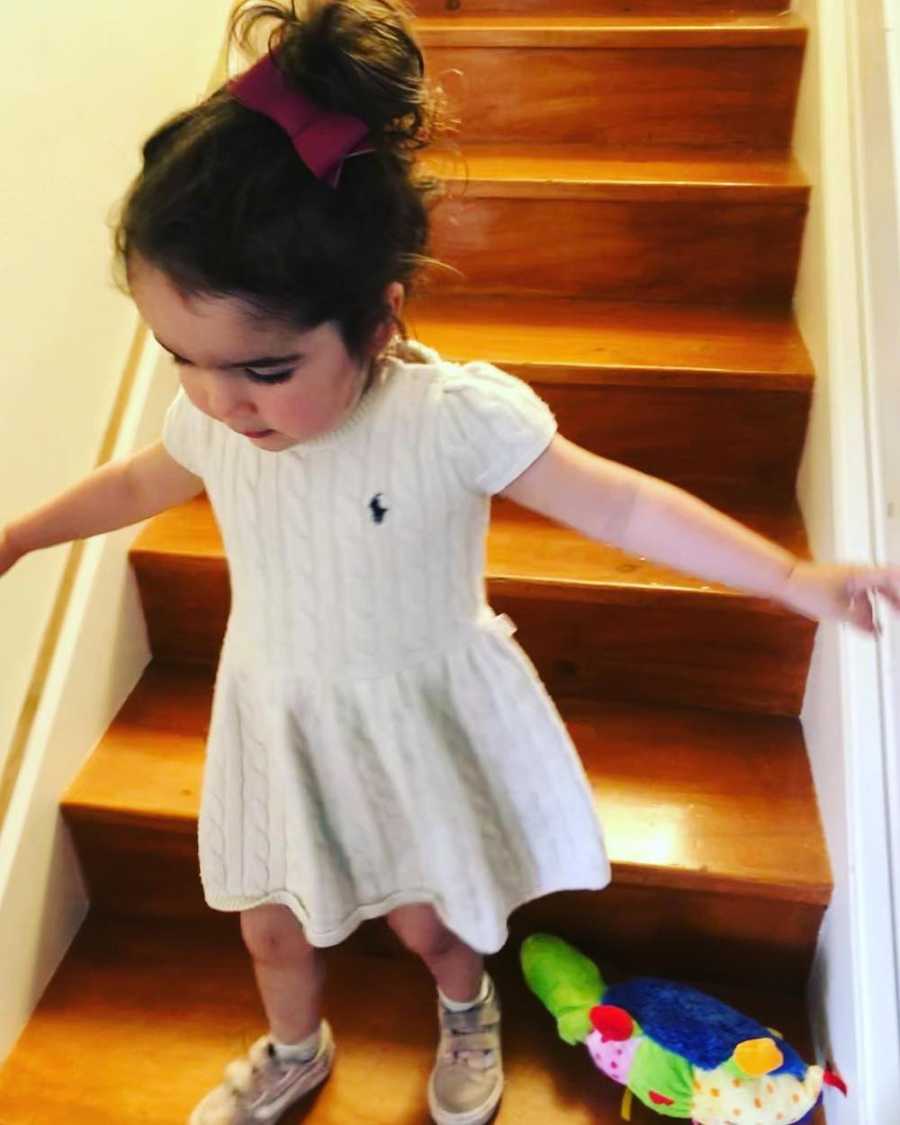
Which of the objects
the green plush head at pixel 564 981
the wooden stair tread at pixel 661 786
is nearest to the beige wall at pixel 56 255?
the wooden stair tread at pixel 661 786

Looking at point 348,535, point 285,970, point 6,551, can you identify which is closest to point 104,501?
point 6,551

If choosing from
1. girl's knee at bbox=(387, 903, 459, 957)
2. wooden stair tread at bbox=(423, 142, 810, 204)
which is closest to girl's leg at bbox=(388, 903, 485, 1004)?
girl's knee at bbox=(387, 903, 459, 957)

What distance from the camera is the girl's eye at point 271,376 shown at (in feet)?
2.33

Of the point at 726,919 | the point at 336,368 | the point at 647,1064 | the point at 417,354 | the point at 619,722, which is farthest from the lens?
the point at 619,722

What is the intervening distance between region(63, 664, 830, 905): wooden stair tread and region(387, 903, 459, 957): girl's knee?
7.8 inches

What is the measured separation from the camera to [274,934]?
1.03 metres

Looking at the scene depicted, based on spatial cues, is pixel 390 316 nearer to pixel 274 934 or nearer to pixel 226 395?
pixel 226 395

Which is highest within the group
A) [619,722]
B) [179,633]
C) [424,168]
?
[424,168]

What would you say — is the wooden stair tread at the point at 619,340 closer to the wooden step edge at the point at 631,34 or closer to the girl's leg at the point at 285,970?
the wooden step edge at the point at 631,34

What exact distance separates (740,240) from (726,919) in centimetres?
90

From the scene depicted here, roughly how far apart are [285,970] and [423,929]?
0.47 ft

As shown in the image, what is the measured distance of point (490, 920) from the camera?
935 mm

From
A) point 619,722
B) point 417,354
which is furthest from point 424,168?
point 619,722

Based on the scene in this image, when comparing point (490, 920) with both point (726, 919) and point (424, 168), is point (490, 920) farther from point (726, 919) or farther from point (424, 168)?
point (424, 168)
